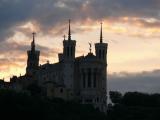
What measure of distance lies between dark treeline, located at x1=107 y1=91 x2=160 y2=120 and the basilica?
3935 mm

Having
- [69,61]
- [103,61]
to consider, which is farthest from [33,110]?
[103,61]

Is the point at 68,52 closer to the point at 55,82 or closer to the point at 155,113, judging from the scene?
the point at 55,82

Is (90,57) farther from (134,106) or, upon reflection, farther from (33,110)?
(33,110)

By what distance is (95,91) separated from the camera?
145 meters

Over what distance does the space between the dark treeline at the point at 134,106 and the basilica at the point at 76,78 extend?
394 centimetres

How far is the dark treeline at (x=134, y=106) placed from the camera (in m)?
128

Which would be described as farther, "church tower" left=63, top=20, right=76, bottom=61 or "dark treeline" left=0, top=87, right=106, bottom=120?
"church tower" left=63, top=20, right=76, bottom=61

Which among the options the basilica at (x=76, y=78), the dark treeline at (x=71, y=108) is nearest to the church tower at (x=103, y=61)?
the basilica at (x=76, y=78)

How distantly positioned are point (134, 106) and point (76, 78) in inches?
471

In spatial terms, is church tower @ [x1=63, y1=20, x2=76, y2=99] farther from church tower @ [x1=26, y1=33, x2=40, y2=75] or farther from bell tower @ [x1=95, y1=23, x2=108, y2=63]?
church tower @ [x1=26, y1=33, x2=40, y2=75]

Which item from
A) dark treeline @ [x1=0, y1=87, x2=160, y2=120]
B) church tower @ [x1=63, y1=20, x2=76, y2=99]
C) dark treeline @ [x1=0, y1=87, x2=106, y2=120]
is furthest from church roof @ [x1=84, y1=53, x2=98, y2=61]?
dark treeline @ [x1=0, y1=87, x2=106, y2=120]

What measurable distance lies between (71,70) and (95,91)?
19.7 feet

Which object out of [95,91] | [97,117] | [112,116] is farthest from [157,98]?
[97,117]

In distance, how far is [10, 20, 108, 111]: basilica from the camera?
5669 inches
